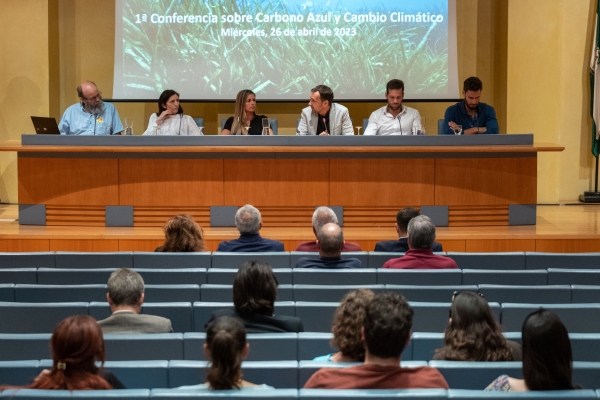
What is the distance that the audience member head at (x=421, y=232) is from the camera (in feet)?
14.7

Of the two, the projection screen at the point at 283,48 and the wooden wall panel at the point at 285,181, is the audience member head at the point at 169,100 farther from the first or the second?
the projection screen at the point at 283,48

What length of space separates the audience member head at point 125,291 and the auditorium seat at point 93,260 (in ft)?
5.10

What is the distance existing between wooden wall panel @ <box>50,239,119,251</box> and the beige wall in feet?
11.3

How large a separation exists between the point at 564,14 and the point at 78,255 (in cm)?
659

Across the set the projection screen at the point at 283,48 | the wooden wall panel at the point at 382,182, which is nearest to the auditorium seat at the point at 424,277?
the wooden wall panel at the point at 382,182

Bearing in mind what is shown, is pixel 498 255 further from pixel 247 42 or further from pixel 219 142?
pixel 247 42

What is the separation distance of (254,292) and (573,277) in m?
1.93

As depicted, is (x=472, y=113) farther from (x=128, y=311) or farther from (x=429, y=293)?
(x=128, y=311)

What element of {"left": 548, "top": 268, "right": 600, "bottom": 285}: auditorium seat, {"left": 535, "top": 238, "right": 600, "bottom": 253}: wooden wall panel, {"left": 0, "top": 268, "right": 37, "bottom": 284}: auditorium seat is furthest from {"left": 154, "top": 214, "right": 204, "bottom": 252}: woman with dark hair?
{"left": 535, "top": 238, "right": 600, "bottom": 253}: wooden wall panel

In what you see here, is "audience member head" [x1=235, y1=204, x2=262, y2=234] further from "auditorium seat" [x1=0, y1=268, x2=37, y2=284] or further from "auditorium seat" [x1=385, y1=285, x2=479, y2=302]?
"auditorium seat" [x1=385, y1=285, x2=479, y2=302]

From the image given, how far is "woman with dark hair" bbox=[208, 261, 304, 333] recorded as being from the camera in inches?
129

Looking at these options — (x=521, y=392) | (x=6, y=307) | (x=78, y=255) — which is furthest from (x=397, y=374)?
(x=78, y=255)

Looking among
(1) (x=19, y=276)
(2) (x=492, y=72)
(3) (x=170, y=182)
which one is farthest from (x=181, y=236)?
(2) (x=492, y=72)

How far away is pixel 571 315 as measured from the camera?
11.4ft
